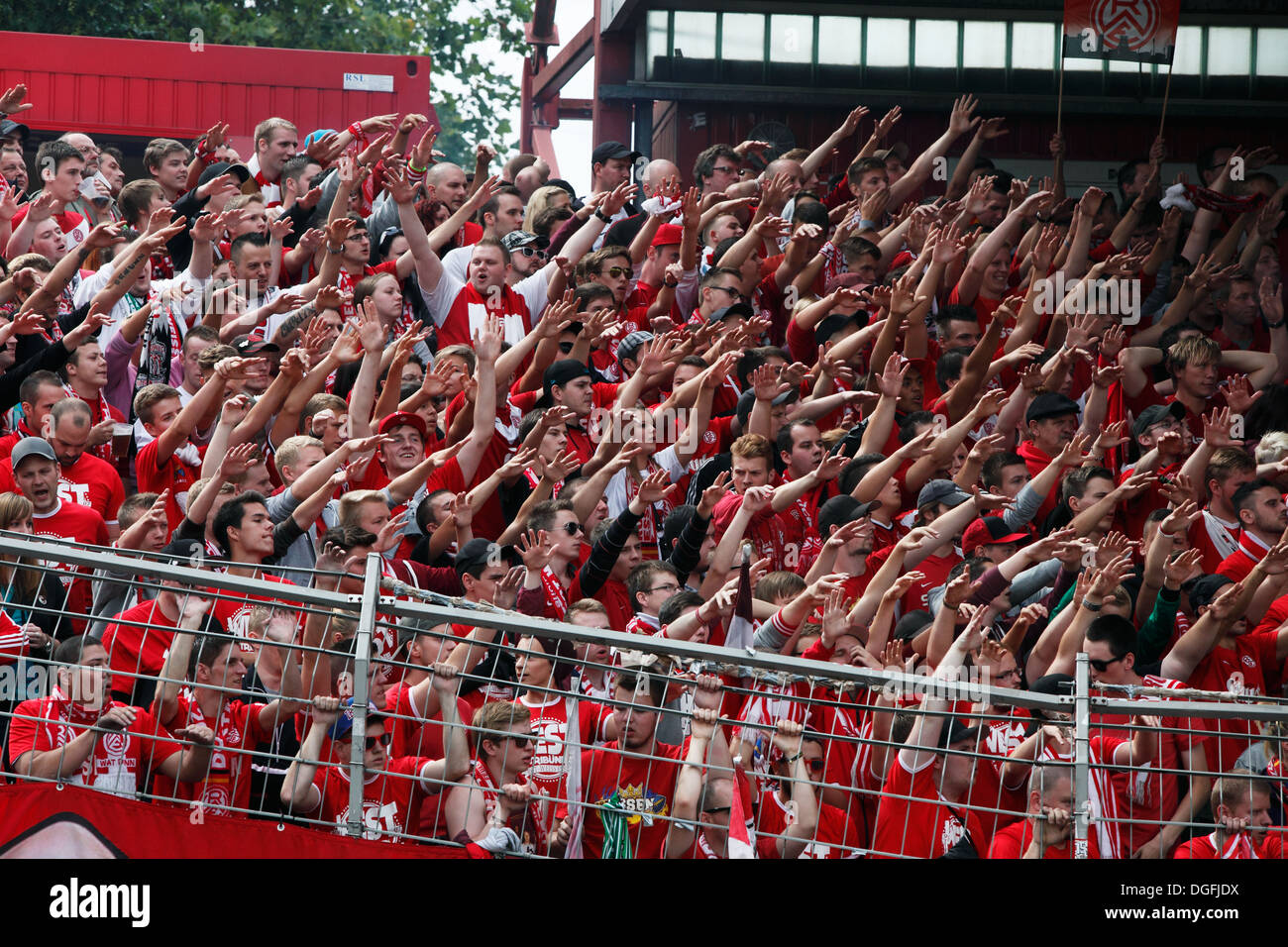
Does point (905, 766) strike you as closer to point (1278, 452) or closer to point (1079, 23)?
point (1278, 452)

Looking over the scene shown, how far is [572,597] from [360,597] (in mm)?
2895

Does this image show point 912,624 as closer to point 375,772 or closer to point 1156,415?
point 1156,415

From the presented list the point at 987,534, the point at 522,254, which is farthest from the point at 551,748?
the point at 522,254

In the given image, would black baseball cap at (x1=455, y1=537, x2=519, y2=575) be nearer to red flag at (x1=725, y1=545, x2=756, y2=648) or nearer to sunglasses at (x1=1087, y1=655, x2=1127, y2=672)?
red flag at (x1=725, y1=545, x2=756, y2=648)

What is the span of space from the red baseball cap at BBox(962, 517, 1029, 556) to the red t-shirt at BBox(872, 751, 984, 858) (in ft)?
8.33

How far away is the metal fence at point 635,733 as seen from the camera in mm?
5711

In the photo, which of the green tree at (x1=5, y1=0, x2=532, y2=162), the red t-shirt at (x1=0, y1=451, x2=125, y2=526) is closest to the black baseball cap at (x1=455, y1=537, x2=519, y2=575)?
the red t-shirt at (x1=0, y1=451, x2=125, y2=526)

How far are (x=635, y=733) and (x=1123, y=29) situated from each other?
1042 centimetres

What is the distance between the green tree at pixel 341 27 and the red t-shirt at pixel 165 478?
18896 mm

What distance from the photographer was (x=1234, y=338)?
12414mm

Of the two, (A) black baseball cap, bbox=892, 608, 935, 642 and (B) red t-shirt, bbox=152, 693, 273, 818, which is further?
(A) black baseball cap, bbox=892, 608, 935, 642

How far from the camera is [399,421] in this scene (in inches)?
363

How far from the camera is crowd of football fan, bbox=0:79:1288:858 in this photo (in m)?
6.23

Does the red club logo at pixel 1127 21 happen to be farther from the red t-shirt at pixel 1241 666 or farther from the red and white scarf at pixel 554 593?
the red and white scarf at pixel 554 593
